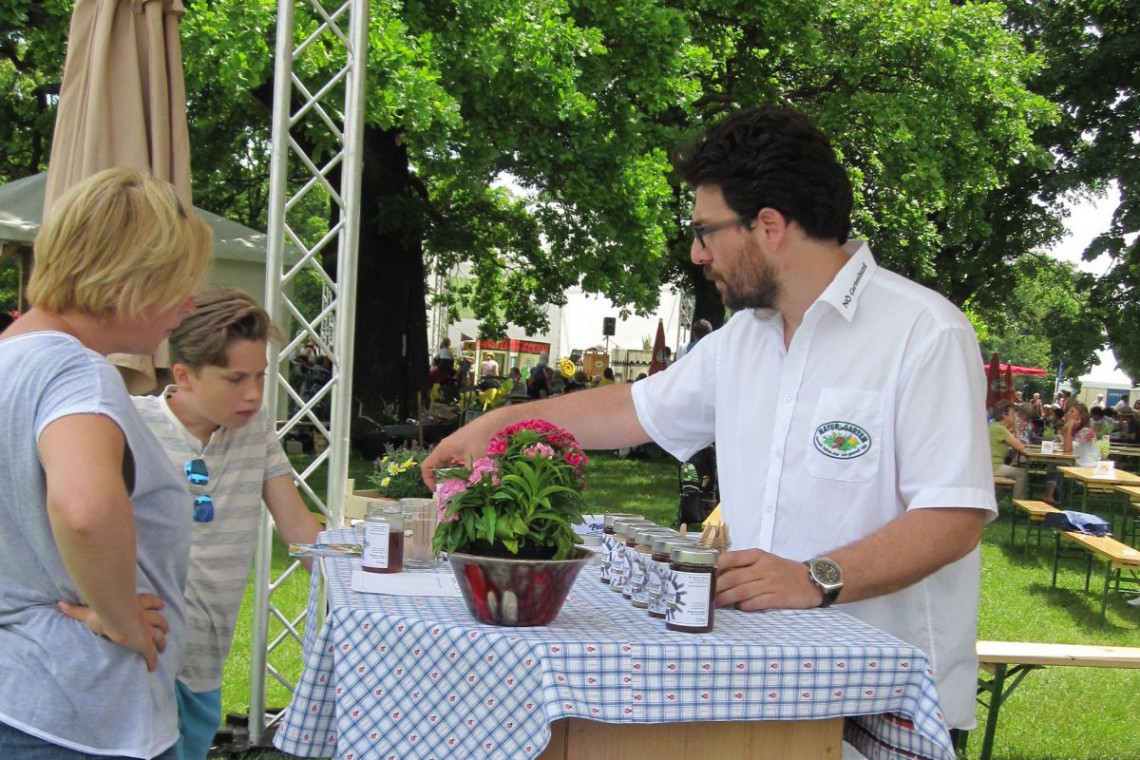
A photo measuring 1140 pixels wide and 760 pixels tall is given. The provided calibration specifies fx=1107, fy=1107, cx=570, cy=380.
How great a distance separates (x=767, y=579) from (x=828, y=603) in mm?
147

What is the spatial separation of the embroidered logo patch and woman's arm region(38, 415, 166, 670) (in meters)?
1.40

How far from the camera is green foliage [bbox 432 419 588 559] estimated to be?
6.30 feet

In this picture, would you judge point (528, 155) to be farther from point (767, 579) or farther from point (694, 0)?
point (767, 579)

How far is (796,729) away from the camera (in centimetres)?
190

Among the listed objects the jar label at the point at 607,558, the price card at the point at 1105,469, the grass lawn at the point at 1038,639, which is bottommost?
the grass lawn at the point at 1038,639

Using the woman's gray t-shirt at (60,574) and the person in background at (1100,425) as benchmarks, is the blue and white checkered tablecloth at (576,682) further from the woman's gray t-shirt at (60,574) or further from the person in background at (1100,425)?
the person in background at (1100,425)

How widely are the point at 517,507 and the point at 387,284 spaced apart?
46.4ft

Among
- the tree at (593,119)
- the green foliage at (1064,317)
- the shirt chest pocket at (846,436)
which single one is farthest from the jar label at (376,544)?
the green foliage at (1064,317)

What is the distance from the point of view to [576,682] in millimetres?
1771

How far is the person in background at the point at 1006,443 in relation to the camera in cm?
1297

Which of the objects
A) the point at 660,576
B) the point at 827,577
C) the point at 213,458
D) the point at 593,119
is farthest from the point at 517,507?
the point at 593,119

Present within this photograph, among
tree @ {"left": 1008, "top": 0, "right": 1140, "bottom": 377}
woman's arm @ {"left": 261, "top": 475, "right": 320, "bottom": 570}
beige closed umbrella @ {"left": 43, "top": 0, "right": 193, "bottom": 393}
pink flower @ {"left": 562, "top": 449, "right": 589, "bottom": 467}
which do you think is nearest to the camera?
pink flower @ {"left": 562, "top": 449, "right": 589, "bottom": 467}

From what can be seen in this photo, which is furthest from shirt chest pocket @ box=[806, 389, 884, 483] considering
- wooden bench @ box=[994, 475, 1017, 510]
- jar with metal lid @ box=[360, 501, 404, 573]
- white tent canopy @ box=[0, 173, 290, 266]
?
wooden bench @ box=[994, 475, 1017, 510]

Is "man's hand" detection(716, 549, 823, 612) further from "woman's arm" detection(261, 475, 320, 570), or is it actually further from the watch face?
"woman's arm" detection(261, 475, 320, 570)
